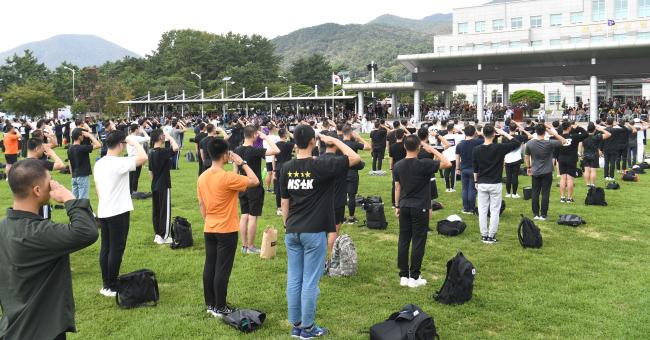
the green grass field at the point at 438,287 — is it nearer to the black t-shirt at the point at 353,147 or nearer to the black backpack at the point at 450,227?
the black backpack at the point at 450,227

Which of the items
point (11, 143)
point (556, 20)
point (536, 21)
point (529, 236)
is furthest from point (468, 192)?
point (536, 21)

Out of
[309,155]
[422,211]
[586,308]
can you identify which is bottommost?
[586,308]

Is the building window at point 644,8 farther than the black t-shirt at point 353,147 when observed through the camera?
Yes

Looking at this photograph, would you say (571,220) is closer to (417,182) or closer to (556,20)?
(417,182)

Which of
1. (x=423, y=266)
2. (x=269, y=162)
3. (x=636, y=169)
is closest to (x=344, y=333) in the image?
(x=423, y=266)

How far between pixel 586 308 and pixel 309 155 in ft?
12.0

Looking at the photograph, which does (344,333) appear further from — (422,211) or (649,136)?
(649,136)

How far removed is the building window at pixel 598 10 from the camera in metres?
69.1

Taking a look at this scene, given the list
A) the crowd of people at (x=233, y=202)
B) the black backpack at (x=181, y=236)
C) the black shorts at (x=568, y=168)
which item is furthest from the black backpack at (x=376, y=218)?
the black shorts at (x=568, y=168)

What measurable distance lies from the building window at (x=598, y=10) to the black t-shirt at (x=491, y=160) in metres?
71.8

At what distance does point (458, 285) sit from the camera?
239 inches

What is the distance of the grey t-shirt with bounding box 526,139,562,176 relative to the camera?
9.84m

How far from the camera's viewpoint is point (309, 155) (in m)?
5.07

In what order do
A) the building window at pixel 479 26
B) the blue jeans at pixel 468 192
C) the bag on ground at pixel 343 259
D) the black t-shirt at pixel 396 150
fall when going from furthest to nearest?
1. the building window at pixel 479 26
2. the blue jeans at pixel 468 192
3. the black t-shirt at pixel 396 150
4. the bag on ground at pixel 343 259
